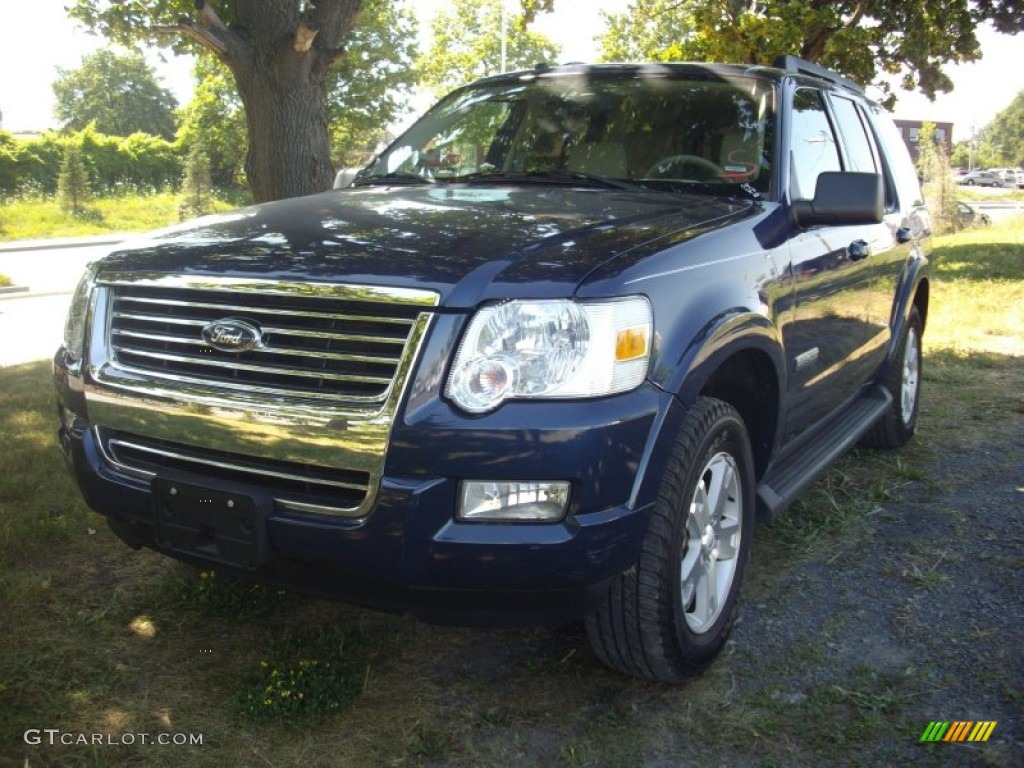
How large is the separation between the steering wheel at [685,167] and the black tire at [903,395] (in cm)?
205

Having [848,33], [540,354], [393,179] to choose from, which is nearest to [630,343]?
[540,354]

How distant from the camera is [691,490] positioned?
2512 mm

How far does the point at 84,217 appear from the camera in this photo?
3041 cm

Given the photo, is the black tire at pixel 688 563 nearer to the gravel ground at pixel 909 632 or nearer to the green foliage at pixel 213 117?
the gravel ground at pixel 909 632

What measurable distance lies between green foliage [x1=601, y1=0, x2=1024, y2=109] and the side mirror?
9.44m

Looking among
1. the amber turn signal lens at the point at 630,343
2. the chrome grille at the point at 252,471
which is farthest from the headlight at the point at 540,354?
the chrome grille at the point at 252,471

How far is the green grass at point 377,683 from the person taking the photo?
2445mm

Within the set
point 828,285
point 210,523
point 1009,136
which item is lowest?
point 210,523

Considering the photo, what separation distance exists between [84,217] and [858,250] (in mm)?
31317

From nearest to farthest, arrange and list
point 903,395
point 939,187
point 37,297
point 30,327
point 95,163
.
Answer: point 903,395, point 30,327, point 37,297, point 939,187, point 95,163

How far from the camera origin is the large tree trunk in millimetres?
6727

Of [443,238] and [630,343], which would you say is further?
[443,238]

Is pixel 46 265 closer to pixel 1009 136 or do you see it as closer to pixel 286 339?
pixel 286 339

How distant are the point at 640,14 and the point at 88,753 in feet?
51.7
